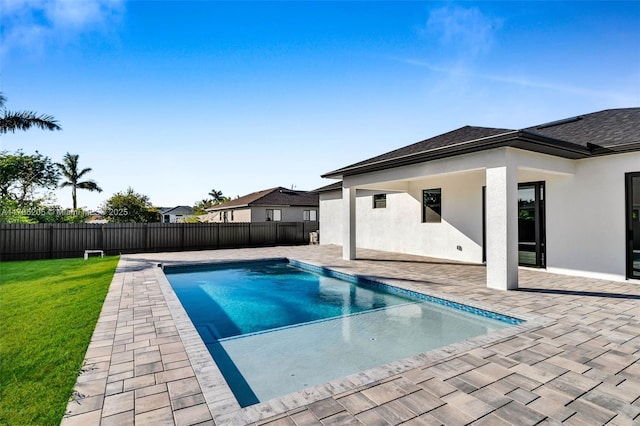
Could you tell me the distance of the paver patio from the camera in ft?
8.60

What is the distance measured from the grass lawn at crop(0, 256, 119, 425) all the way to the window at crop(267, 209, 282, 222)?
1698cm

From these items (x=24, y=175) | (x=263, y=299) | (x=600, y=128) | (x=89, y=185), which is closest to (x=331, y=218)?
(x=263, y=299)

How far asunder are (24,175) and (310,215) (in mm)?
26576

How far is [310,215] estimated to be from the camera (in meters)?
27.2

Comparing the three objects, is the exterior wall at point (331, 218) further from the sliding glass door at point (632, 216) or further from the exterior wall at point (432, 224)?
the sliding glass door at point (632, 216)

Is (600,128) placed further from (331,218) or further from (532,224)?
(331,218)

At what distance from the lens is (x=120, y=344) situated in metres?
4.20

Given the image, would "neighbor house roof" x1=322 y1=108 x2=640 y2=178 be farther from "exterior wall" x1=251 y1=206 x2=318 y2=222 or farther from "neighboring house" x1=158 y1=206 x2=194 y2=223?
"neighboring house" x1=158 y1=206 x2=194 y2=223

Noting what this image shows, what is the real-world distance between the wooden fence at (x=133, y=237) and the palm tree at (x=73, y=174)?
2541 cm

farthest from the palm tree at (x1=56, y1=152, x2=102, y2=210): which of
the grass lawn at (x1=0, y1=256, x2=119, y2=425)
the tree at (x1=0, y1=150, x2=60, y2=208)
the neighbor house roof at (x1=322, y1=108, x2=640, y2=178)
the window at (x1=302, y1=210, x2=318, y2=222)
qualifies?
the neighbor house roof at (x1=322, y1=108, x2=640, y2=178)

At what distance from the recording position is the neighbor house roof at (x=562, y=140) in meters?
7.11

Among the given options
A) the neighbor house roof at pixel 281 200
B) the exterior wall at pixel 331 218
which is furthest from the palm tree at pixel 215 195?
the exterior wall at pixel 331 218

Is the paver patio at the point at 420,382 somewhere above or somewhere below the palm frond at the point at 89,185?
below

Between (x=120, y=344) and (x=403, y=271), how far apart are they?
7.56 metres
